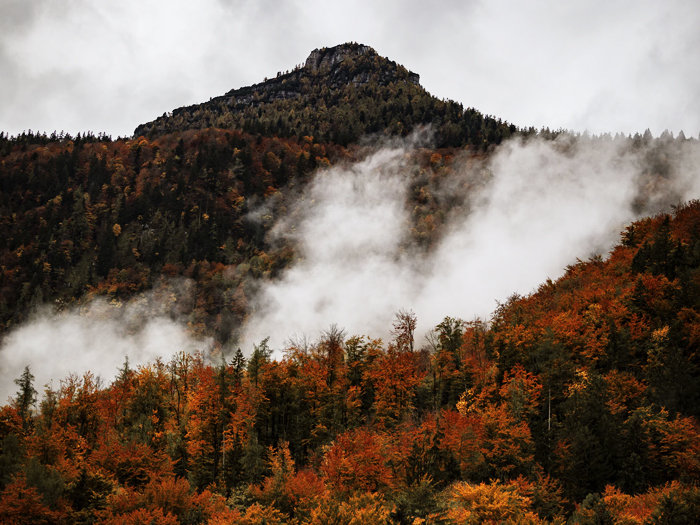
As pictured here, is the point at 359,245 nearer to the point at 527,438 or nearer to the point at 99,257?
the point at 99,257

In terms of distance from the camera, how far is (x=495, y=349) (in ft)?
206

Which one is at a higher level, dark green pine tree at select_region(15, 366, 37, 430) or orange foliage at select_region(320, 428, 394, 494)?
dark green pine tree at select_region(15, 366, 37, 430)

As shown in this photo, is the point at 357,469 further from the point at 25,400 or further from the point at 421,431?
the point at 25,400

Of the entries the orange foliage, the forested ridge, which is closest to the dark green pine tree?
the forested ridge

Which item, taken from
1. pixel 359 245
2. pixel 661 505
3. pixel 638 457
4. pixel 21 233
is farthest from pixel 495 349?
pixel 21 233

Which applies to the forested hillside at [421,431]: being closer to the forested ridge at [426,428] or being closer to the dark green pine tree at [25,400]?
the forested ridge at [426,428]

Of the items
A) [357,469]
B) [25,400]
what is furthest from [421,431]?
[25,400]

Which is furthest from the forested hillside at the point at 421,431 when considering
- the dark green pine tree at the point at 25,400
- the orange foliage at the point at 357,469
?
the dark green pine tree at the point at 25,400

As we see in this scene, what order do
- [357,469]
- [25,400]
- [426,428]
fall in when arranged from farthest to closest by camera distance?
[25,400], [426,428], [357,469]

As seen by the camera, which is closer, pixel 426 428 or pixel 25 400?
pixel 426 428

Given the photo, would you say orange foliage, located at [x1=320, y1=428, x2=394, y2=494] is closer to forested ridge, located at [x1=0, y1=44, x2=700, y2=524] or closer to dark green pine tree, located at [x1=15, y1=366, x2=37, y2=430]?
forested ridge, located at [x1=0, y1=44, x2=700, y2=524]

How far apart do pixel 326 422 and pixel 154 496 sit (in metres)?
24.2

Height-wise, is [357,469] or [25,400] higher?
[25,400]

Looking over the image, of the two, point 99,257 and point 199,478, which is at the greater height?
point 99,257
